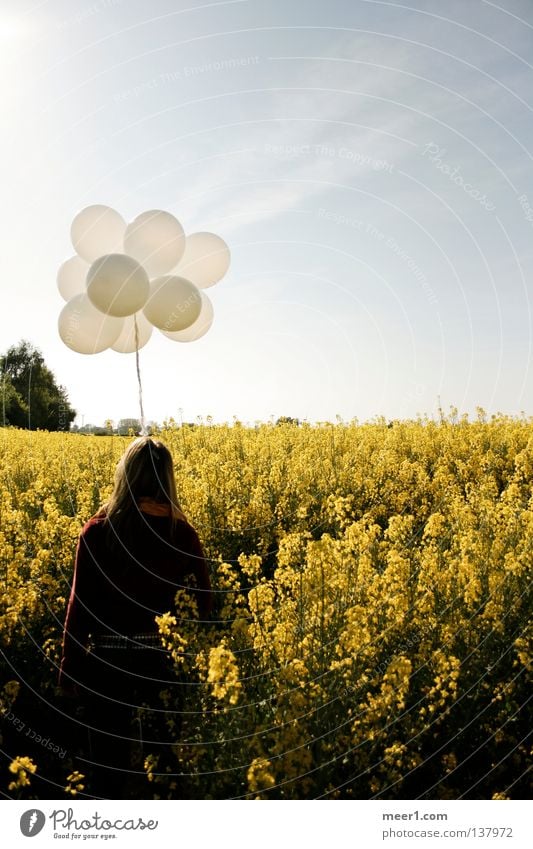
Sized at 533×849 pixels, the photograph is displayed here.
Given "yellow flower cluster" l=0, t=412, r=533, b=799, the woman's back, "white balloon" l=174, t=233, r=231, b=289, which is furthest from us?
"white balloon" l=174, t=233, r=231, b=289

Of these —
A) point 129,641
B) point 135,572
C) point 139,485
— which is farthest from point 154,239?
point 129,641

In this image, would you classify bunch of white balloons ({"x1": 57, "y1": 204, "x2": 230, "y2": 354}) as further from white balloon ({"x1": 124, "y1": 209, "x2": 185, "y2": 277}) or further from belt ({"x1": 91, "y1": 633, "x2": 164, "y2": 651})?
belt ({"x1": 91, "y1": 633, "x2": 164, "y2": 651})

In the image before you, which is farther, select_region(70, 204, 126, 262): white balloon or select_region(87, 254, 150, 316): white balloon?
select_region(70, 204, 126, 262): white balloon

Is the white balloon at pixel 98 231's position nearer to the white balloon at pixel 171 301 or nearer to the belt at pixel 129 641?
the white balloon at pixel 171 301

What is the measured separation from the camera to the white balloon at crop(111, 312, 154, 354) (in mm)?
5562

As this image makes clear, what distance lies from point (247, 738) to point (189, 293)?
3.53m

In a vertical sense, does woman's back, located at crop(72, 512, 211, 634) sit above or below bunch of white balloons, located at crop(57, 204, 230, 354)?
below

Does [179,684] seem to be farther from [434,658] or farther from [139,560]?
[434,658]

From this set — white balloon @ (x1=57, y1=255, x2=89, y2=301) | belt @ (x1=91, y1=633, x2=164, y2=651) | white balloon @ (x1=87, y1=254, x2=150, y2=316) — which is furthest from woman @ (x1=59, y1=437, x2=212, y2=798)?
white balloon @ (x1=57, y1=255, x2=89, y2=301)

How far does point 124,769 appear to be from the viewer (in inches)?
124

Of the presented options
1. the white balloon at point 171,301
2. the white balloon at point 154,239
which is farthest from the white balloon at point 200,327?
the white balloon at point 154,239

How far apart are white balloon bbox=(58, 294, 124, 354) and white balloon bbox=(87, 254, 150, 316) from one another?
381 millimetres

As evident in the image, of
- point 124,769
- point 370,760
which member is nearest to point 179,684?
point 124,769
